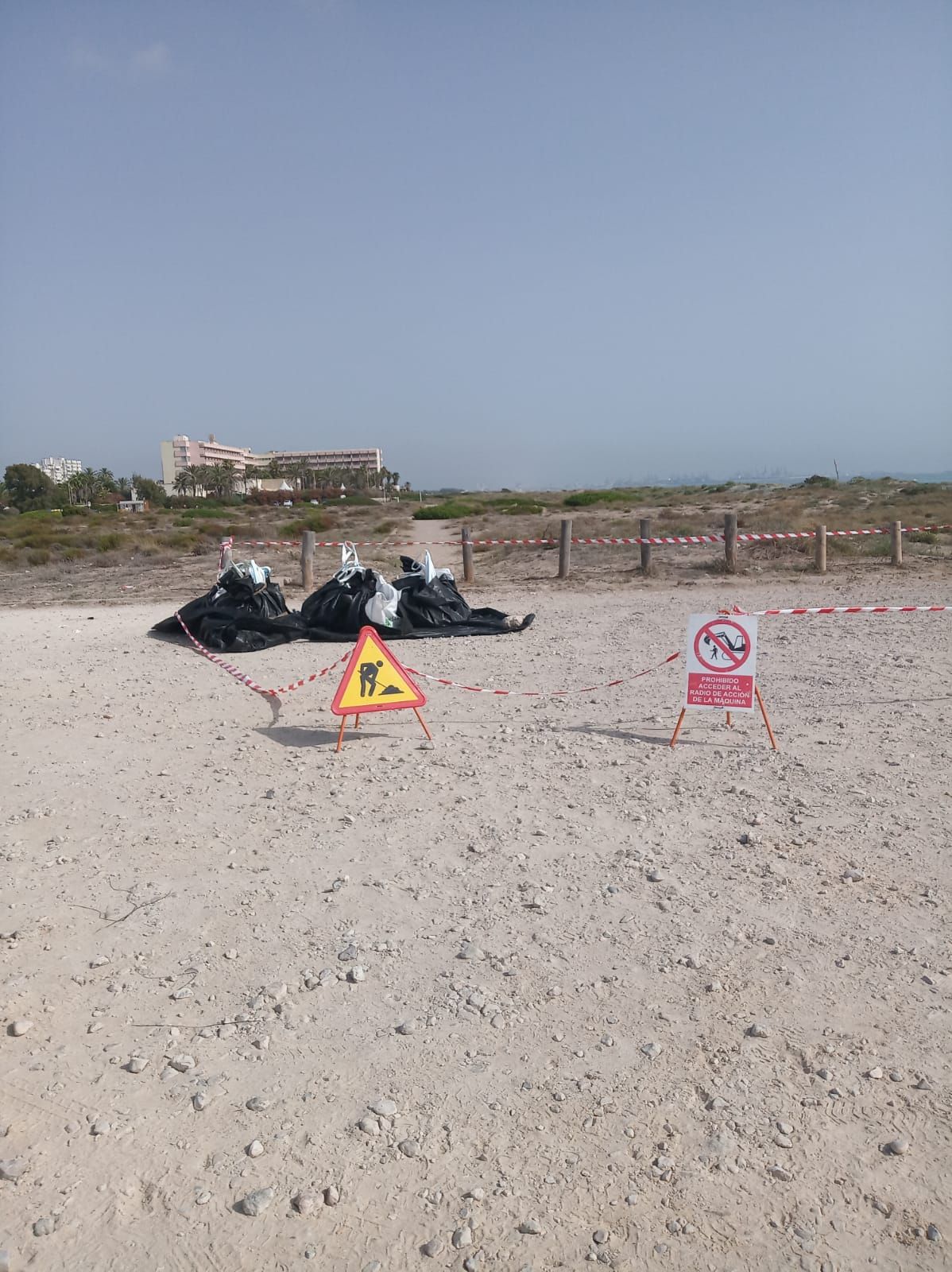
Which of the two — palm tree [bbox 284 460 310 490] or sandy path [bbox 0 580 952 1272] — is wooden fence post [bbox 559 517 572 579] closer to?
sandy path [bbox 0 580 952 1272]

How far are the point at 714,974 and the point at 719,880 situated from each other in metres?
0.96

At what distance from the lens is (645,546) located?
1973 cm

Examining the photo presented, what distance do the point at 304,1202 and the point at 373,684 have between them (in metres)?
5.01

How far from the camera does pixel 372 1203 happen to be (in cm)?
304

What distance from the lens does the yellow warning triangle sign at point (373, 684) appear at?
774 cm

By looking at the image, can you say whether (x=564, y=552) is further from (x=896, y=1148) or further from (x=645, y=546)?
(x=896, y=1148)

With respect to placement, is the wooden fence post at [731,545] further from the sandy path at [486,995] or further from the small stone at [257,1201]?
the small stone at [257,1201]

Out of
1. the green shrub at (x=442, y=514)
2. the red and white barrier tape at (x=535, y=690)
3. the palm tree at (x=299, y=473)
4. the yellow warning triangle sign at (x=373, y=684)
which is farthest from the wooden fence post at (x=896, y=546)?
the palm tree at (x=299, y=473)

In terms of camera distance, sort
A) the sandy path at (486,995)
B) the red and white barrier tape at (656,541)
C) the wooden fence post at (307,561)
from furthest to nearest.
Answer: the red and white barrier tape at (656,541) → the wooden fence post at (307,561) → the sandy path at (486,995)

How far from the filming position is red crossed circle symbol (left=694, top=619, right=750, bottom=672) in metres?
7.55

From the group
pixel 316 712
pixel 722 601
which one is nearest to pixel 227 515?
pixel 722 601

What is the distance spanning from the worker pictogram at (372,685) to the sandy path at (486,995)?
39cm

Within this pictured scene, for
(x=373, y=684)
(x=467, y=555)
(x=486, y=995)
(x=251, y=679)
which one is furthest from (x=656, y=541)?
(x=486, y=995)

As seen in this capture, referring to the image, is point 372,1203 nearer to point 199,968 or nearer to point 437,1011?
point 437,1011
